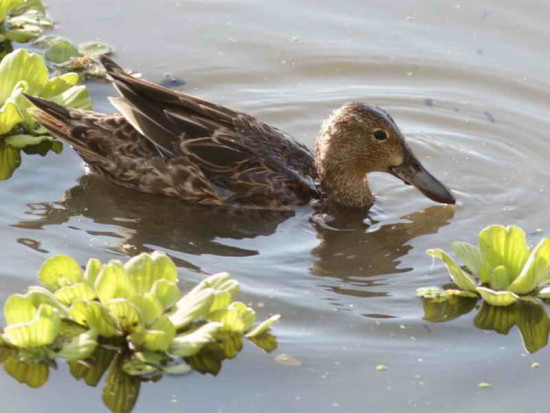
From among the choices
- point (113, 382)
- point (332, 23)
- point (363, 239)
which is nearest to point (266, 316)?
point (113, 382)

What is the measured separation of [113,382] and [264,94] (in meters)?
3.89

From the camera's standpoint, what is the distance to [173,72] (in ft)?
31.8

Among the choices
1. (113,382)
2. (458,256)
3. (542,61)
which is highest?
(542,61)

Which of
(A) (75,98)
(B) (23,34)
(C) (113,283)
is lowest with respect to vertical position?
(C) (113,283)

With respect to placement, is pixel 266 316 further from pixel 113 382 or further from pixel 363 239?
pixel 363 239

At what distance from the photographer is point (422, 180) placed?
8.34 meters

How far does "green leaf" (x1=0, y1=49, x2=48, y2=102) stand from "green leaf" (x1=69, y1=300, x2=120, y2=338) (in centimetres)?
285

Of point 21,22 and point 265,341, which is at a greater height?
point 21,22

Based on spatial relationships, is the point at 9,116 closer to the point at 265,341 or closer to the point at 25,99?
the point at 25,99

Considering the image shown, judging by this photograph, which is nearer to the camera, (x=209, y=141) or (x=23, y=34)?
(x=209, y=141)

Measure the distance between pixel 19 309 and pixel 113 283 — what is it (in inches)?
18.8

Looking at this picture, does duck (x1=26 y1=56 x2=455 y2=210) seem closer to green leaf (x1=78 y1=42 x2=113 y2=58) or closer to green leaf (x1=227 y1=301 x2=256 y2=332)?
green leaf (x1=78 y1=42 x2=113 y2=58)

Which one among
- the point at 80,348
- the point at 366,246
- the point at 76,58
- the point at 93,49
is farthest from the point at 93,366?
the point at 93,49

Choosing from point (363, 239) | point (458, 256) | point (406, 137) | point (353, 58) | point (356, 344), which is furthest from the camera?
point (353, 58)
